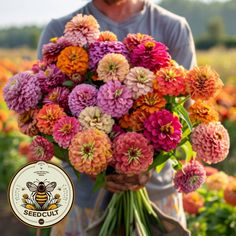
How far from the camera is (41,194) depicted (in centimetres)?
128

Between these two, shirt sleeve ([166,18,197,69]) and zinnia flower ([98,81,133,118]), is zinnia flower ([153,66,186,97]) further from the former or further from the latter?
shirt sleeve ([166,18,197,69])

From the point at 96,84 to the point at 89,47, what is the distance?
114mm

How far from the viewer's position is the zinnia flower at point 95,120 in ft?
4.63

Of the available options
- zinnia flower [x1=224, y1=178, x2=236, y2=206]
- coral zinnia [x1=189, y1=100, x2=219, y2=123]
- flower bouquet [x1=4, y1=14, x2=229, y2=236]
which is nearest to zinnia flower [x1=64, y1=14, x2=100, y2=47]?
flower bouquet [x1=4, y1=14, x2=229, y2=236]

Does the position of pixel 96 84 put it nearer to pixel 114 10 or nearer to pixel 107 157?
pixel 107 157

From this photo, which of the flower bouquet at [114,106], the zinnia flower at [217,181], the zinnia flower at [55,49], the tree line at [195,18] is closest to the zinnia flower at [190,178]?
the flower bouquet at [114,106]

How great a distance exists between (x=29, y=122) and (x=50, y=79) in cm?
15

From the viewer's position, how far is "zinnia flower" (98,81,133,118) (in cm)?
142

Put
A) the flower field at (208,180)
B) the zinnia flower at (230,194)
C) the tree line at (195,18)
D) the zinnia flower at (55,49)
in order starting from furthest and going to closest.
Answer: the tree line at (195,18)
the flower field at (208,180)
the zinnia flower at (230,194)
the zinnia flower at (55,49)

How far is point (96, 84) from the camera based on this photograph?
1553 mm

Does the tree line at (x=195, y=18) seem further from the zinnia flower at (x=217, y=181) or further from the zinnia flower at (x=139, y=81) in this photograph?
the zinnia flower at (x=139, y=81)

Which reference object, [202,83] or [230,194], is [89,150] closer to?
[202,83]

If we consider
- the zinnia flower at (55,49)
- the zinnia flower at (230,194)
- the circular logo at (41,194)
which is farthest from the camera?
the zinnia flower at (230,194)

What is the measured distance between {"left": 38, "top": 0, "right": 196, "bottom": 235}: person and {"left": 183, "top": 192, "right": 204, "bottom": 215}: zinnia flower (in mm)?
564
